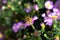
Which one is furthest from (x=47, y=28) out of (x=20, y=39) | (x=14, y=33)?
(x=14, y=33)

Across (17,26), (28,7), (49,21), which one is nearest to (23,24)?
(17,26)

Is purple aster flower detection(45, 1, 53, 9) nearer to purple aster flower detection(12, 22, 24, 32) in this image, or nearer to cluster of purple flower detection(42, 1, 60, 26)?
cluster of purple flower detection(42, 1, 60, 26)

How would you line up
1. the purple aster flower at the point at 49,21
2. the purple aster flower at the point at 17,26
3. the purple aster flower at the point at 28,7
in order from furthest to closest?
the purple aster flower at the point at 28,7 < the purple aster flower at the point at 17,26 < the purple aster flower at the point at 49,21

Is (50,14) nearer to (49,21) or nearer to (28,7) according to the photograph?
(49,21)

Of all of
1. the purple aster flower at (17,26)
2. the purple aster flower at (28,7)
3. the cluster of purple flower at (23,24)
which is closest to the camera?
the cluster of purple flower at (23,24)

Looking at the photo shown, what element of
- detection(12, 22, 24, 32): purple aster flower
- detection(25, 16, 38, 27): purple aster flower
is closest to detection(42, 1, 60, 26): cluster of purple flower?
detection(25, 16, 38, 27): purple aster flower

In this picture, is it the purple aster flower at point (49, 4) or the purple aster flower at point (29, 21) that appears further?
the purple aster flower at point (49, 4)

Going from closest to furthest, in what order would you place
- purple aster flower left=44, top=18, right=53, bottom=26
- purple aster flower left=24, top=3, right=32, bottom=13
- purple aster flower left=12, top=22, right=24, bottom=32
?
A: purple aster flower left=44, top=18, right=53, bottom=26, purple aster flower left=12, top=22, right=24, bottom=32, purple aster flower left=24, top=3, right=32, bottom=13

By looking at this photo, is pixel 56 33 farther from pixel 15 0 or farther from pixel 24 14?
pixel 15 0

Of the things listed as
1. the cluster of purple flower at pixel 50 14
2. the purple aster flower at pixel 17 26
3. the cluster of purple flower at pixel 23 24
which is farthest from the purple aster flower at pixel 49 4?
the purple aster flower at pixel 17 26

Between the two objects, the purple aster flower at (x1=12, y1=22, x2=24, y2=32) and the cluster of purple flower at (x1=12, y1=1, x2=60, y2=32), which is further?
the purple aster flower at (x1=12, y1=22, x2=24, y2=32)

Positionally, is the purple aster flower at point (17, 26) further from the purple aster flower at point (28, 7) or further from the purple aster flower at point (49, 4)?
Result: the purple aster flower at point (49, 4)
